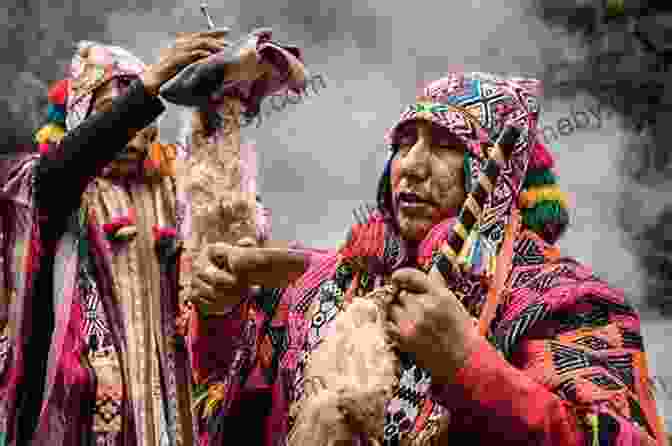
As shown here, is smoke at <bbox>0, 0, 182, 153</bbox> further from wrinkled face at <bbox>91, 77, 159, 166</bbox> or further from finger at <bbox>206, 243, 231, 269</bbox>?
finger at <bbox>206, 243, 231, 269</bbox>

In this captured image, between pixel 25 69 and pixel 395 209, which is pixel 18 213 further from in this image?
pixel 25 69

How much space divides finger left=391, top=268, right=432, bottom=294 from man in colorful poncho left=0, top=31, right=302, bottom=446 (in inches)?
49.7

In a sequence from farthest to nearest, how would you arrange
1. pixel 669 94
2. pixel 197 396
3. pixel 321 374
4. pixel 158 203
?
pixel 669 94
pixel 158 203
pixel 197 396
pixel 321 374

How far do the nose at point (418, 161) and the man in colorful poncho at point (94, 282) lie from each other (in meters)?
0.90

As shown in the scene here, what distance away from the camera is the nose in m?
1.99

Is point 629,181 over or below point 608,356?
below

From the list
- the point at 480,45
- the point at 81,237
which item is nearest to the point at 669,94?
the point at 480,45

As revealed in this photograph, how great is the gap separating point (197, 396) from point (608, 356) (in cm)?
91

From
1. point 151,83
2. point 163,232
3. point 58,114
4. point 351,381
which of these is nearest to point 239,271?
point 351,381

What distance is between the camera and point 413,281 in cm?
162

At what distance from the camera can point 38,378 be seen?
9.91ft

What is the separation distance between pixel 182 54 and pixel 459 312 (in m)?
1.30

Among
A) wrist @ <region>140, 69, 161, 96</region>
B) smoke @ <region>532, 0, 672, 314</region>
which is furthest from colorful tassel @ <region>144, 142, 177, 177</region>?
smoke @ <region>532, 0, 672, 314</region>

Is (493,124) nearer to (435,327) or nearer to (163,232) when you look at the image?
(435,327)
